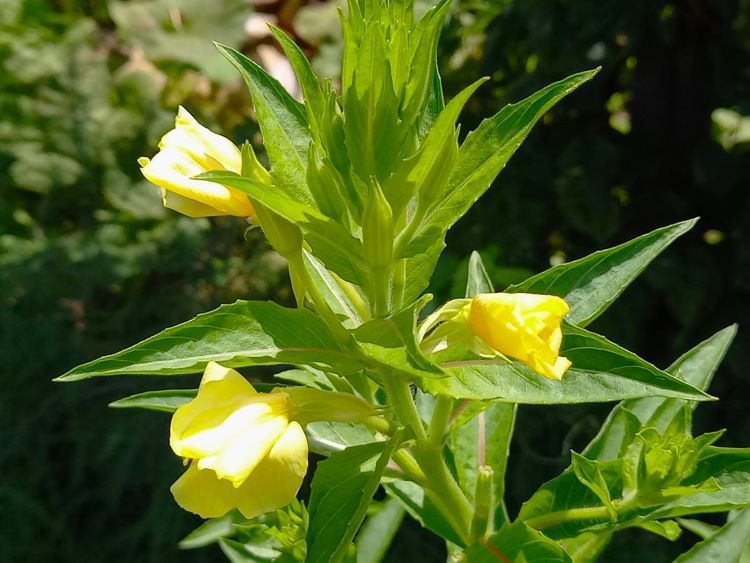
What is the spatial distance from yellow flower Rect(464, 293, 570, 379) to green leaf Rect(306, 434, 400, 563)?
0.57 ft

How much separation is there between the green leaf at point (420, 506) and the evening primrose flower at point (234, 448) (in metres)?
0.38

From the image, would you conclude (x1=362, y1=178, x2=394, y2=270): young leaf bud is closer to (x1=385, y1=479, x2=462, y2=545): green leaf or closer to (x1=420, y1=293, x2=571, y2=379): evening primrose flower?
(x1=420, y1=293, x2=571, y2=379): evening primrose flower

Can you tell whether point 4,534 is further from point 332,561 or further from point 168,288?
point 332,561

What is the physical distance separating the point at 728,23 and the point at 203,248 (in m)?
1.63

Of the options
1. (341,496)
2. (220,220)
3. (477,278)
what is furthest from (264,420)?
(220,220)

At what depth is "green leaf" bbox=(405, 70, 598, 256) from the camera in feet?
2.11

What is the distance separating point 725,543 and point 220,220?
192 cm

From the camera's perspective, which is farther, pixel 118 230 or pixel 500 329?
pixel 118 230

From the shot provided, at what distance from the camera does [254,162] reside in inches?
25.9

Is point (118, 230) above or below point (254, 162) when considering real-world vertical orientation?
below

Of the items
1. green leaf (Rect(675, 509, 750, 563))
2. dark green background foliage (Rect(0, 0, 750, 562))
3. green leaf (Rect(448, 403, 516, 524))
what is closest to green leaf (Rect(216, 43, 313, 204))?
green leaf (Rect(448, 403, 516, 524))

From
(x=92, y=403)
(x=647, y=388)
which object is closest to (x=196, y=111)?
(x=92, y=403)

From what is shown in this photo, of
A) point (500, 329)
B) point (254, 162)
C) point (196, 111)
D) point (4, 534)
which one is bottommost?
point (4, 534)

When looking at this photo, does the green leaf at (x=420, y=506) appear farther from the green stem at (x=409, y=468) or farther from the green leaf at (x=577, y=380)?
the green leaf at (x=577, y=380)
